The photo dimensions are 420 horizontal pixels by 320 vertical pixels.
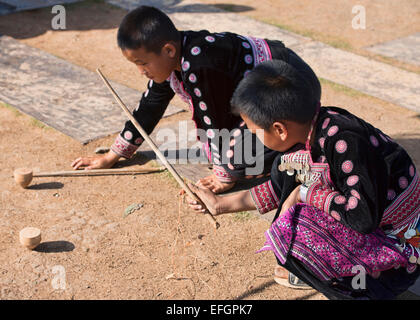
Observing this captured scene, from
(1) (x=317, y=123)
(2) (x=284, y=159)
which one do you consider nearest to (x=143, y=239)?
(2) (x=284, y=159)

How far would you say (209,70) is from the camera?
3438 mm

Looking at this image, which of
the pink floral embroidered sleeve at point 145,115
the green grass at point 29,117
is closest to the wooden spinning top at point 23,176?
the pink floral embroidered sleeve at point 145,115

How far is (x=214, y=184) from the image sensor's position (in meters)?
3.77

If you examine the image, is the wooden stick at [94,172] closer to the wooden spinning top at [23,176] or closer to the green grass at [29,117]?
the wooden spinning top at [23,176]

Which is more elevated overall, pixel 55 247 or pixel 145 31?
pixel 145 31

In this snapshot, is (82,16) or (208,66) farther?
(82,16)

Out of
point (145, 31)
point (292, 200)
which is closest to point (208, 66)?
point (145, 31)

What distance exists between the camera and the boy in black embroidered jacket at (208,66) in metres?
3.38

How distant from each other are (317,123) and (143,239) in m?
1.29

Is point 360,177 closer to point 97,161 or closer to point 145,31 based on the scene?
point 145,31

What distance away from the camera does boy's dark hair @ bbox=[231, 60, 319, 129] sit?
98.1 inches

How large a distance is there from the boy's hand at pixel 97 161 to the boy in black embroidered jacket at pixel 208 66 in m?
0.68

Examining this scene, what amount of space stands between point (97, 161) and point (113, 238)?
85 centimetres
